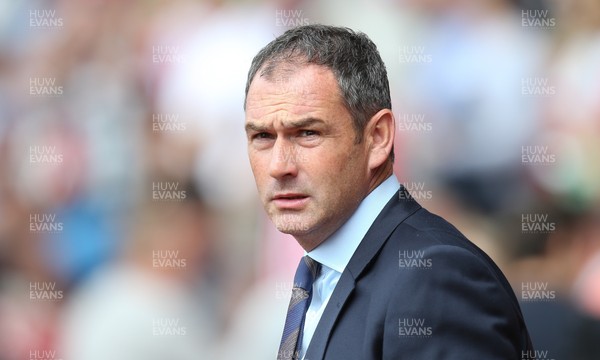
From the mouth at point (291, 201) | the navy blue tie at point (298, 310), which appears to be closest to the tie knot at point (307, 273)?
the navy blue tie at point (298, 310)

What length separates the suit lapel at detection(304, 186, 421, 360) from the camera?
2.32 meters

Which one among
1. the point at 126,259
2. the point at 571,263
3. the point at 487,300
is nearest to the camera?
the point at 487,300

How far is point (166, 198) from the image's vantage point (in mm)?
4680

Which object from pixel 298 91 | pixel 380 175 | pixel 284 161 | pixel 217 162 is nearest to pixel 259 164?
pixel 284 161

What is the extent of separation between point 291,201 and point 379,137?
0.99ft

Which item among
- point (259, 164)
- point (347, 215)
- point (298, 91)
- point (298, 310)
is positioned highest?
point (298, 91)

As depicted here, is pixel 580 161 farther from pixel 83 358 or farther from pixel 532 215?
pixel 83 358

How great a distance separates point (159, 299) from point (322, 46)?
2.35 metres

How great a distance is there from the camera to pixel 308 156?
2.41 m

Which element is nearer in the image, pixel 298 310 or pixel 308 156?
pixel 308 156

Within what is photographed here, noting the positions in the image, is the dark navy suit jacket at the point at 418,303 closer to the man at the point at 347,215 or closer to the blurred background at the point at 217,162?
the man at the point at 347,215

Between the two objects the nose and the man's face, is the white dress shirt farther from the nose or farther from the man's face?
the nose

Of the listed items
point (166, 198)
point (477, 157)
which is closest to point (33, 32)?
point (166, 198)

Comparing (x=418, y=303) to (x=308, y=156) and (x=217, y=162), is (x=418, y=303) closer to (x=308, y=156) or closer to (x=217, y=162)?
(x=308, y=156)
